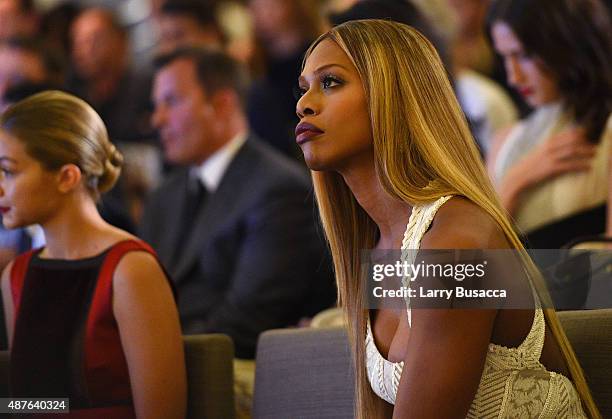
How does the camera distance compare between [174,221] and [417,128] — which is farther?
[174,221]

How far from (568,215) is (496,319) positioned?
119 centimetres

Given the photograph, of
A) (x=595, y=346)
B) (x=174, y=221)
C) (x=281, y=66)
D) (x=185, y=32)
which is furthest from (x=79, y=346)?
(x=185, y=32)

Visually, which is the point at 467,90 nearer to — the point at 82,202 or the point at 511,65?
the point at 511,65

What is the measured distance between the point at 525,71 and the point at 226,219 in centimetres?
93

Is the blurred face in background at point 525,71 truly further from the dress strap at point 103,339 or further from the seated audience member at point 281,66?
the dress strap at point 103,339

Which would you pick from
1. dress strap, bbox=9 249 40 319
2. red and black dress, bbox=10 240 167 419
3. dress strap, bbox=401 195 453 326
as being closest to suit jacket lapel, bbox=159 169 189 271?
dress strap, bbox=9 249 40 319

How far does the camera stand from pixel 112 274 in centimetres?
193

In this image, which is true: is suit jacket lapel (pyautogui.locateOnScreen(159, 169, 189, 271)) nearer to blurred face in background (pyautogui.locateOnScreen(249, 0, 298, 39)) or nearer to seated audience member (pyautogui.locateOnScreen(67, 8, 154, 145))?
blurred face in background (pyautogui.locateOnScreen(249, 0, 298, 39))

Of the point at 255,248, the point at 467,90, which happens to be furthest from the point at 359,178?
the point at 467,90

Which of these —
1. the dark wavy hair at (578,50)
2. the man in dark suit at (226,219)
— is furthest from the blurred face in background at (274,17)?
the dark wavy hair at (578,50)

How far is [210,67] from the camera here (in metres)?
3.62

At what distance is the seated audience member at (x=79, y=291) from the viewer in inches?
75.6

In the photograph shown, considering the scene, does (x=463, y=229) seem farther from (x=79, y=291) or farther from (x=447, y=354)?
(x=79, y=291)

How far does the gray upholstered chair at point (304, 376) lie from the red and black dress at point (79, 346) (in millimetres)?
303
